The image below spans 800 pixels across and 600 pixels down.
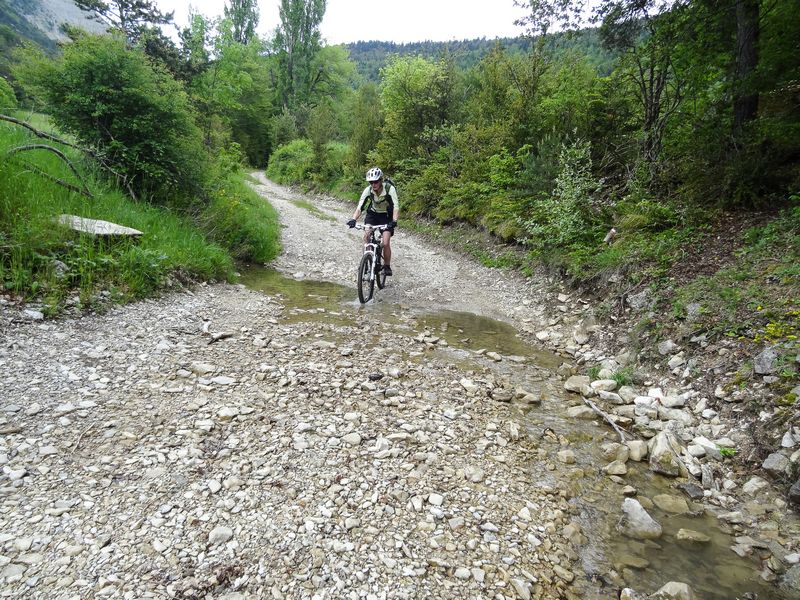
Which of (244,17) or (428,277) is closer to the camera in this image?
(428,277)

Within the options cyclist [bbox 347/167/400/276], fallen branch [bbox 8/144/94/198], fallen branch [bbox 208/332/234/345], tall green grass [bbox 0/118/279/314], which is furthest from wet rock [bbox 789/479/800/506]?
fallen branch [bbox 8/144/94/198]

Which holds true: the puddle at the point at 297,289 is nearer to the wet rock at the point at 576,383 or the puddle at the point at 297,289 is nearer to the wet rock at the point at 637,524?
the wet rock at the point at 576,383

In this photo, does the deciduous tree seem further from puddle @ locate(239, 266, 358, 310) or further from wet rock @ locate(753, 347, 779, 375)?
wet rock @ locate(753, 347, 779, 375)

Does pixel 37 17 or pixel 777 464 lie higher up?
pixel 37 17

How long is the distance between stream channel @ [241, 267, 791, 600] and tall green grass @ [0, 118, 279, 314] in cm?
523

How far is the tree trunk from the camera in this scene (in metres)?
7.08

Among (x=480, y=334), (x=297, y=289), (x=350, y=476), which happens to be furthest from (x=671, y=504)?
(x=297, y=289)

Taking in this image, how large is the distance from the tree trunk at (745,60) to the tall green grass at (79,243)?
34.2 ft

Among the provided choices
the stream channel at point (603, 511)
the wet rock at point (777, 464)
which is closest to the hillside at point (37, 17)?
the stream channel at point (603, 511)

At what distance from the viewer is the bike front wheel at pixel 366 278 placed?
27.2ft

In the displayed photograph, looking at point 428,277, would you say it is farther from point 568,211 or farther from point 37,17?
point 37,17

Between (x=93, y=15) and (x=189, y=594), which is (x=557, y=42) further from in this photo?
(x=93, y=15)

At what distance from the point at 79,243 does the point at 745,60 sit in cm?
1195

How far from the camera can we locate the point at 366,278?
8555 mm
